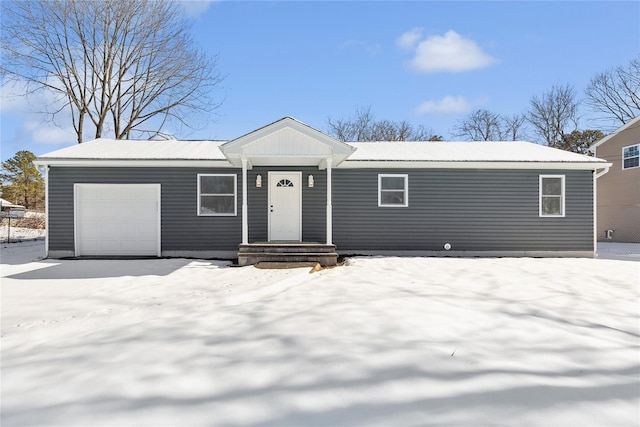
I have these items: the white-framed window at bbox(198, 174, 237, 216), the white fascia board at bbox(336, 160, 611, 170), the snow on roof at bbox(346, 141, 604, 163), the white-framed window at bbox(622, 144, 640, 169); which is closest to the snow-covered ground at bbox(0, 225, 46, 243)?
the white-framed window at bbox(198, 174, 237, 216)

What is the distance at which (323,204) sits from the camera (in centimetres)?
970

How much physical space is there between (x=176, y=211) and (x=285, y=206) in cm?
303

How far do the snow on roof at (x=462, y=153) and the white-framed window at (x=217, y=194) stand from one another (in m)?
3.40

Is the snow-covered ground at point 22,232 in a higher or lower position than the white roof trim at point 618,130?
lower

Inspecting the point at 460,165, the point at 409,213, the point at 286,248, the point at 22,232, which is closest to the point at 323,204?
the point at 286,248

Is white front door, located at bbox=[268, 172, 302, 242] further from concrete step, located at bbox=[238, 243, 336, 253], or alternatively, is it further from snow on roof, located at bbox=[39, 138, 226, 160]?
snow on roof, located at bbox=[39, 138, 226, 160]

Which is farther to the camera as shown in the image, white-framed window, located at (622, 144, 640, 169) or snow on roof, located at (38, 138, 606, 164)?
white-framed window, located at (622, 144, 640, 169)

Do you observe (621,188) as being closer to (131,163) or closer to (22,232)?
(131,163)

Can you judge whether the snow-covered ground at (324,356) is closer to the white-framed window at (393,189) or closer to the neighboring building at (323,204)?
the neighboring building at (323,204)

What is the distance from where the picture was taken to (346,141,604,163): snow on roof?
9.66 metres

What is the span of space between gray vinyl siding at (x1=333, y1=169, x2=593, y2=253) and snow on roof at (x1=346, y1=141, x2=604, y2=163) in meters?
0.38

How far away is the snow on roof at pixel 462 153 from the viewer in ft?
31.7

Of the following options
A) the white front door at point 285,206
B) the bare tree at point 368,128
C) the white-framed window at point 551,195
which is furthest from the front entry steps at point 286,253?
the bare tree at point 368,128

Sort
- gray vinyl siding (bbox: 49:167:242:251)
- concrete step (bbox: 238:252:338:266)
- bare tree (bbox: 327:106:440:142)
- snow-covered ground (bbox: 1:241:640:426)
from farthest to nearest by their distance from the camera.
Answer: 1. bare tree (bbox: 327:106:440:142)
2. gray vinyl siding (bbox: 49:167:242:251)
3. concrete step (bbox: 238:252:338:266)
4. snow-covered ground (bbox: 1:241:640:426)
